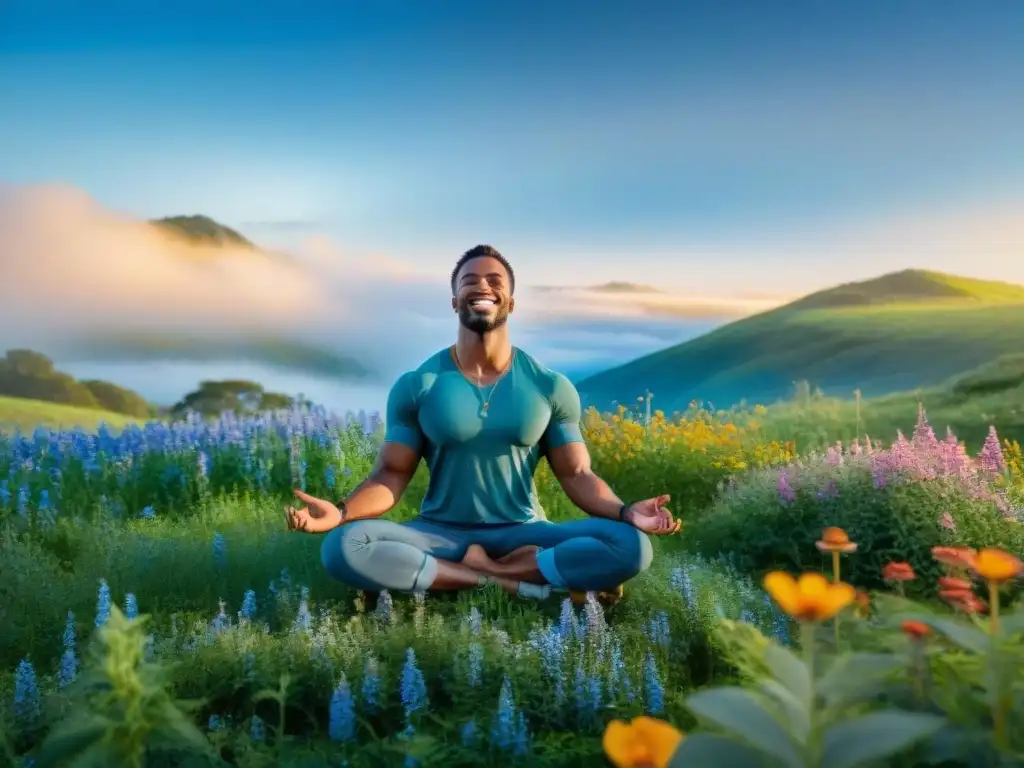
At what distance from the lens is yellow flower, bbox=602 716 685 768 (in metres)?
1.67

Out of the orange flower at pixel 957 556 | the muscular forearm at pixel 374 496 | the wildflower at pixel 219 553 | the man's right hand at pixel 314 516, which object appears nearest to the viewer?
the orange flower at pixel 957 556

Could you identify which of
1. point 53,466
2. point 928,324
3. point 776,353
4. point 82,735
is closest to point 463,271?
point 82,735

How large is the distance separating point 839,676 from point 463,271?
348cm

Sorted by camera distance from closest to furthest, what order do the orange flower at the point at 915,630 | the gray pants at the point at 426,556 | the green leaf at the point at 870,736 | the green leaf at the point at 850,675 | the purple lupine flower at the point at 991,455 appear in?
the green leaf at the point at 870,736
the green leaf at the point at 850,675
the orange flower at the point at 915,630
the gray pants at the point at 426,556
the purple lupine flower at the point at 991,455

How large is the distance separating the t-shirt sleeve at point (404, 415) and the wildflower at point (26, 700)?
2.05 metres

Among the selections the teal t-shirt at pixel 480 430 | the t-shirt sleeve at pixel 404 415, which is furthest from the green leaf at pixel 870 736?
the t-shirt sleeve at pixel 404 415

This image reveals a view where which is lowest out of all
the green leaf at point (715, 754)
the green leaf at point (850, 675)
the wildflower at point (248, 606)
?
the wildflower at point (248, 606)

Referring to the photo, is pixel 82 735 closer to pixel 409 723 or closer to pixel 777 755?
pixel 409 723

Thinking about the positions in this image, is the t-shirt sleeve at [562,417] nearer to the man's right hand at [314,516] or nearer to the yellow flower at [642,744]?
the man's right hand at [314,516]

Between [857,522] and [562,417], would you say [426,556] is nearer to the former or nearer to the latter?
[562,417]

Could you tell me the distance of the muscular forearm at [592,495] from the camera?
4825 millimetres

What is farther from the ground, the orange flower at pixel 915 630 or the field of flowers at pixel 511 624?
the orange flower at pixel 915 630

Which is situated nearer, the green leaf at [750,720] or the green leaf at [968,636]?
the green leaf at [750,720]

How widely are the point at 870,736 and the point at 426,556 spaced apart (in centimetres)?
312
